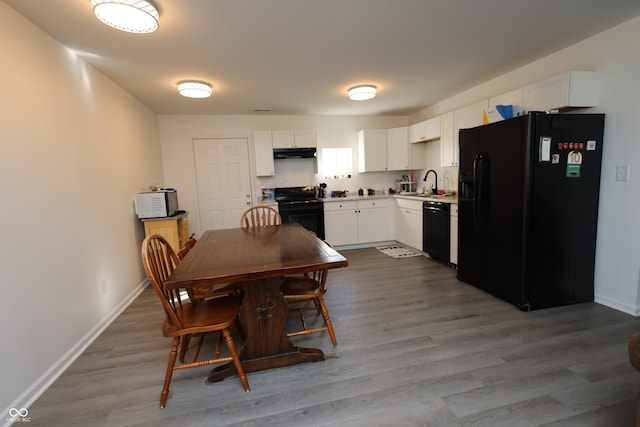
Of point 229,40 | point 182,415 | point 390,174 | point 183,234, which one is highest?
point 229,40

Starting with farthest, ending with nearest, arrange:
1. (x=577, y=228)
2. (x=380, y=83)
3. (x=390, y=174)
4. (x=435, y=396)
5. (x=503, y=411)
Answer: (x=390, y=174) < (x=380, y=83) < (x=577, y=228) < (x=435, y=396) < (x=503, y=411)

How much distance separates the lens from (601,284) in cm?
266

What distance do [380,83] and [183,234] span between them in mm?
3217

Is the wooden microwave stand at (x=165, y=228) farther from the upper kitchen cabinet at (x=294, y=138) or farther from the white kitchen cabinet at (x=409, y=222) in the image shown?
the white kitchen cabinet at (x=409, y=222)

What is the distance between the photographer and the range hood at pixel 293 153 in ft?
15.9

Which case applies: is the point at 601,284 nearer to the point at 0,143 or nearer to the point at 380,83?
the point at 380,83

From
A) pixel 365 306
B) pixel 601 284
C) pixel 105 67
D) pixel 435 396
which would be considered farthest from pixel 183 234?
pixel 601 284

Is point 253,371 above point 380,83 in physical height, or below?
below

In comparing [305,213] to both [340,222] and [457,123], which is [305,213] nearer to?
[340,222]

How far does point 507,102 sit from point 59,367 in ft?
14.8

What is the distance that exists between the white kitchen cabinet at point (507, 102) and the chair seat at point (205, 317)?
→ 3141 millimetres

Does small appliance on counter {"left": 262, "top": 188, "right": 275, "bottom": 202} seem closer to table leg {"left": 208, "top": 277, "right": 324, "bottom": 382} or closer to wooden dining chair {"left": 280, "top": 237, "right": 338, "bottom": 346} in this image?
wooden dining chair {"left": 280, "top": 237, "right": 338, "bottom": 346}

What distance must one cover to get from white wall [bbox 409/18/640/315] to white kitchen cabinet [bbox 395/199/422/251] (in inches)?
79.6

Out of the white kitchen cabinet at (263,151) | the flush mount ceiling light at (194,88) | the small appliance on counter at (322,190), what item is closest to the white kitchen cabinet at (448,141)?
the small appliance on counter at (322,190)
